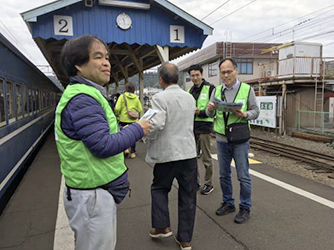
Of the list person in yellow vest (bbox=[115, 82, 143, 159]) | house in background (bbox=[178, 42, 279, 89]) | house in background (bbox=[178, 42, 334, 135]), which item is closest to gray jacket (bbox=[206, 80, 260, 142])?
person in yellow vest (bbox=[115, 82, 143, 159])

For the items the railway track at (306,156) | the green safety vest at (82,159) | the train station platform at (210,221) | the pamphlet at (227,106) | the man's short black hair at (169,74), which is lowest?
the railway track at (306,156)

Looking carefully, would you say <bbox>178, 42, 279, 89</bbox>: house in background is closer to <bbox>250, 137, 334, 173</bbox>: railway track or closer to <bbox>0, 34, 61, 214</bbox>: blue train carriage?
<bbox>250, 137, 334, 173</bbox>: railway track

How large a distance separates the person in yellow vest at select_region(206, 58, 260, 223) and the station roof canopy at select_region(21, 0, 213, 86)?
164 inches

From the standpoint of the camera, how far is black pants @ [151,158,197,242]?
269 cm

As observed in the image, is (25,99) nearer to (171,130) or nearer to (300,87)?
(171,130)

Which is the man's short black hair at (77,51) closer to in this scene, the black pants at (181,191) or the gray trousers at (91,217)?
the gray trousers at (91,217)

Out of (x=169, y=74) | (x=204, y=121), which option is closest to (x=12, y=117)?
(x=204, y=121)

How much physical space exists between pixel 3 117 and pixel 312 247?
490cm

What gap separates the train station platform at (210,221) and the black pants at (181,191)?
276mm

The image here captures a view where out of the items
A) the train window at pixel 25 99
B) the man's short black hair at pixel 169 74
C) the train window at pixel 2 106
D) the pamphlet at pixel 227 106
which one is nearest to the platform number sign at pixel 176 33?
the train window at pixel 25 99

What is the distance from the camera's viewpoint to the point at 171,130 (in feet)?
8.59

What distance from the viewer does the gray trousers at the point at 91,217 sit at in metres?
1.59

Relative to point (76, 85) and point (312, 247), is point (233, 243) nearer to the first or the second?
point (312, 247)

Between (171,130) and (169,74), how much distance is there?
0.57 m
